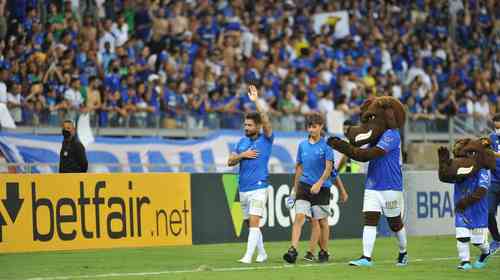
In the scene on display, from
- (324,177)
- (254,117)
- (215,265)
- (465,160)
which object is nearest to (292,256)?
(215,265)

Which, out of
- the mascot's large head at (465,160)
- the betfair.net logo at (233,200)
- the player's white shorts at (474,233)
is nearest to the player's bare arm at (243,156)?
the mascot's large head at (465,160)

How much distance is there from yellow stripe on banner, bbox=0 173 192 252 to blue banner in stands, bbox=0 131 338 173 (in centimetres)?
98

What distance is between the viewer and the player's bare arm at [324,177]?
15.8 m

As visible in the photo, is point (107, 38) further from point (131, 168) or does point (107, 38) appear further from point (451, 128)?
point (451, 128)

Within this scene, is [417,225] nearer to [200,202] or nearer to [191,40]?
[200,202]

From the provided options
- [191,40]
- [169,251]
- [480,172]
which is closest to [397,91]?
[191,40]

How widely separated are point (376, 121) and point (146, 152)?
30.6ft

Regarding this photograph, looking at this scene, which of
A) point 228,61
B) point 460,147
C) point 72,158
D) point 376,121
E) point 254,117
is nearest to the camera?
point 376,121

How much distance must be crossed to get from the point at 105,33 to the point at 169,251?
895cm

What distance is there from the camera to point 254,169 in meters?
15.6

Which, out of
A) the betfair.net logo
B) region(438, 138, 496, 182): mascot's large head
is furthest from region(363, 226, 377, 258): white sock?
the betfair.net logo

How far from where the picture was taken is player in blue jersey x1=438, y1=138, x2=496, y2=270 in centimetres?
1466

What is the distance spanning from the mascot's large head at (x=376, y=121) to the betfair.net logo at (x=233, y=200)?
6.29 metres

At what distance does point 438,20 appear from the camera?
36.8 meters
